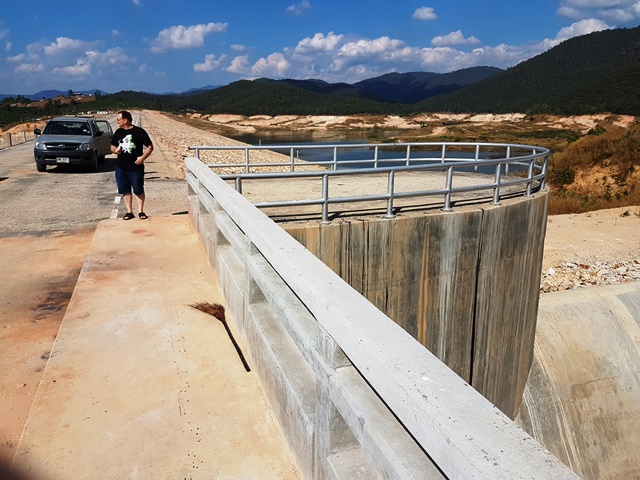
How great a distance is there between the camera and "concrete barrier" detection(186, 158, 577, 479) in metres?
1.32

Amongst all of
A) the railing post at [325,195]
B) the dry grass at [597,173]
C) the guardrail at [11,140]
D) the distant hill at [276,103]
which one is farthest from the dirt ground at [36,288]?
the distant hill at [276,103]

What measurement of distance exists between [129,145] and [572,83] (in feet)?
424

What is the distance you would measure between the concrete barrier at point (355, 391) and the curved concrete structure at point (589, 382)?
29.6 ft

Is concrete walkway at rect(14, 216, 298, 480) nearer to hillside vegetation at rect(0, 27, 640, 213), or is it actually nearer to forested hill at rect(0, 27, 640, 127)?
hillside vegetation at rect(0, 27, 640, 213)

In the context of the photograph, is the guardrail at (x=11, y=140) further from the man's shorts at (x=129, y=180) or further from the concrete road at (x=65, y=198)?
the man's shorts at (x=129, y=180)

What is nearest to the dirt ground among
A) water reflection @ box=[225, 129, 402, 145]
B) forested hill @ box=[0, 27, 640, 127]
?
water reflection @ box=[225, 129, 402, 145]

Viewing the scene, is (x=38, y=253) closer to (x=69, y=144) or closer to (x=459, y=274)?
(x=459, y=274)

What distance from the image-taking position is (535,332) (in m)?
11.3

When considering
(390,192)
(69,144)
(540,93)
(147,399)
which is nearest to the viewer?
(147,399)

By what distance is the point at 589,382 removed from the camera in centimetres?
1145

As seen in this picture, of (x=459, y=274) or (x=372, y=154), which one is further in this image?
(x=372, y=154)

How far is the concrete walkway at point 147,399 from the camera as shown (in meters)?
2.82

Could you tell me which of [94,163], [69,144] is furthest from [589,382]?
[69,144]

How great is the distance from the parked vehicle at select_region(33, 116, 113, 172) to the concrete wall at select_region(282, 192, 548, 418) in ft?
44.8
